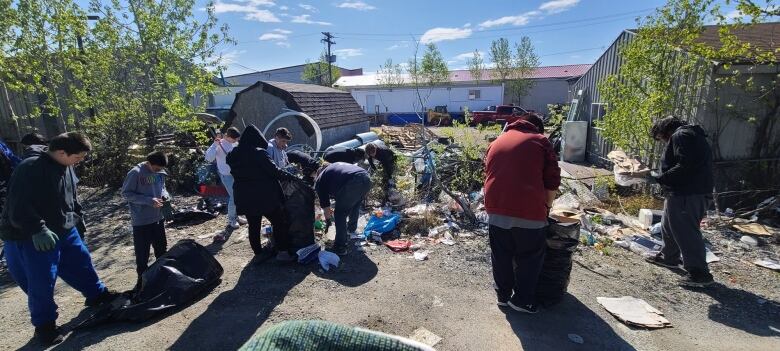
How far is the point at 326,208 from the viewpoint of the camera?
4656 millimetres

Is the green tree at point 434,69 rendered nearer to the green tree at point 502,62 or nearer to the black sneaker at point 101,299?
the green tree at point 502,62

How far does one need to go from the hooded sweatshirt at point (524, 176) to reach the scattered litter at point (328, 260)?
6.68ft

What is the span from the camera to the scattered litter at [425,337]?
305cm

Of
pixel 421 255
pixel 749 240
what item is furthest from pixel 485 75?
pixel 421 255

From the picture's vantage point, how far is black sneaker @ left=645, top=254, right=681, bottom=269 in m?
4.31

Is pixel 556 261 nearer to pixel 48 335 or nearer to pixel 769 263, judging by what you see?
pixel 769 263

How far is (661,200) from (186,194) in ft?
29.7

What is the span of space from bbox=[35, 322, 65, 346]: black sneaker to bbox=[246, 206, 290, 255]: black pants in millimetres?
1869

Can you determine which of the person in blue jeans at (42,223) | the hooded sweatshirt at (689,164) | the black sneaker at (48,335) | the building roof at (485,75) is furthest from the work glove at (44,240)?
the building roof at (485,75)

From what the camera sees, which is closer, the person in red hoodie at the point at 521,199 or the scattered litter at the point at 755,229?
the person in red hoodie at the point at 521,199

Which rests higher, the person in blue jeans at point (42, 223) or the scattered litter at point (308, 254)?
the person in blue jeans at point (42, 223)

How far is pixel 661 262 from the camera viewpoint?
174 inches

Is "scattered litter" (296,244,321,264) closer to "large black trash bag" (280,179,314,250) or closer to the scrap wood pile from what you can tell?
"large black trash bag" (280,179,314,250)

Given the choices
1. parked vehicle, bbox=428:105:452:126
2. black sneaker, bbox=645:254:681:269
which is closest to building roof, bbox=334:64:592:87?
parked vehicle, bbox=428:105:452:126
